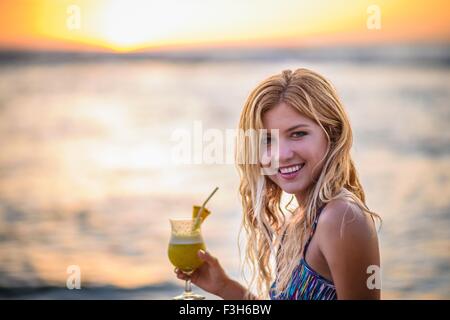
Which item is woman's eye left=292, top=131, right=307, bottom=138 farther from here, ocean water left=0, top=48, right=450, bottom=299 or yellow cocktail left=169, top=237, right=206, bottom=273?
ocean water left=0, top=48, right=450, bottom=299

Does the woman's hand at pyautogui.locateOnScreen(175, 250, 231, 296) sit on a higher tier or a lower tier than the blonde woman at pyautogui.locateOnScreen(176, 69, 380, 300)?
lower

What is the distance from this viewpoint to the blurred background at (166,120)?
6.78 metres

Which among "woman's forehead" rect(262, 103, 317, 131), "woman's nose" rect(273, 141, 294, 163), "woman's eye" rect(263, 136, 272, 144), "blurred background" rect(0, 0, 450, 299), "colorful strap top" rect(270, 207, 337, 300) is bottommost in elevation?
"colorful strap top" rect(270, 207, 337, 300)

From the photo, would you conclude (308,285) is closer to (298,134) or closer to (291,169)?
(291,169)

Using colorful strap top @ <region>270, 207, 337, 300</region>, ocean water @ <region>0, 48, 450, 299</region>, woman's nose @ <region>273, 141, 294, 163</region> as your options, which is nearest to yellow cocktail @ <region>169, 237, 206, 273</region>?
colorful strap top @ <region>270, 207, 337, 300</region>

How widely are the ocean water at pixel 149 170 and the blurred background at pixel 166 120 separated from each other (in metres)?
0.03

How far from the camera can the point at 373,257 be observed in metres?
2.32

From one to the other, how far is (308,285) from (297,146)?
486 millimetres

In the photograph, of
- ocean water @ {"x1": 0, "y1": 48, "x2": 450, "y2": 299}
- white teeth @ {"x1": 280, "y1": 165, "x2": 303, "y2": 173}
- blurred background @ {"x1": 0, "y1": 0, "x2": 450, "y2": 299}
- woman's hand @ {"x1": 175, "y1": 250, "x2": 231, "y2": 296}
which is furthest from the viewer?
blurred background @ {"x1": 0, "y1": 0, "x2": 450, "y2": 299}

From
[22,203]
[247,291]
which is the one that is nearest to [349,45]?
[22,203]

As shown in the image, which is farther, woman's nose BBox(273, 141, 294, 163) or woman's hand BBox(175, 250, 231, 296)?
woman's hand BBox(175, 250, 231, 296)

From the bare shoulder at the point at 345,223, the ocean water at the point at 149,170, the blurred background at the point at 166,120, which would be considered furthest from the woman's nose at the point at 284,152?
the ocean water at the point at 149,170

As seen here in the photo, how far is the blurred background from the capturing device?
6777 millimetres

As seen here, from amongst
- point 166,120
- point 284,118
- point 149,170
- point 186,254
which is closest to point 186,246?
point 186,254
